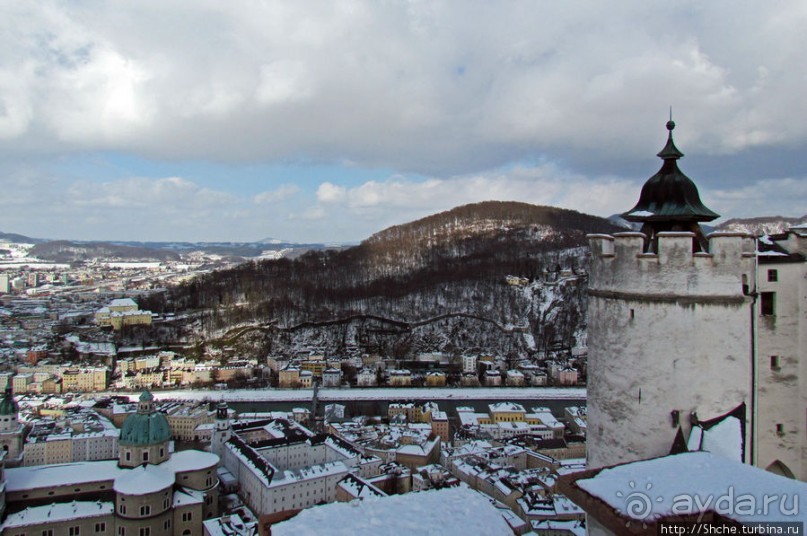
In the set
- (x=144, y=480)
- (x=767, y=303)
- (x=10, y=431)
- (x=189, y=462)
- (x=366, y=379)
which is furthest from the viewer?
(x=366, y=379)

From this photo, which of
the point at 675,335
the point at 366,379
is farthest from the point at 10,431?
the point at 675,335

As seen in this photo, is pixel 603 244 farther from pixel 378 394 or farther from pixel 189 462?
pixel 378 394

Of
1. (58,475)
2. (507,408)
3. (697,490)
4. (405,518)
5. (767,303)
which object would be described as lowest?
(507,408)

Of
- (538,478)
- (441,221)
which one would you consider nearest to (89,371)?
(538,478)

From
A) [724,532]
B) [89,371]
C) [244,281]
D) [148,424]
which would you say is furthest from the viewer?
[244,281]

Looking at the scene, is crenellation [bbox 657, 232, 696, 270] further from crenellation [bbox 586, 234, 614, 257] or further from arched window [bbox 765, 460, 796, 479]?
arched window [bbox 765, 460, 796, 479]

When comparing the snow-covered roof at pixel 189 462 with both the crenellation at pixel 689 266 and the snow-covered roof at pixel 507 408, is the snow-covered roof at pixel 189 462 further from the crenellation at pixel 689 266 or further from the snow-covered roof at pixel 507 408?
the crenellation at pixel 689 266

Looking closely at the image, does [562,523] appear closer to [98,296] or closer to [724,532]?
[724,532]
